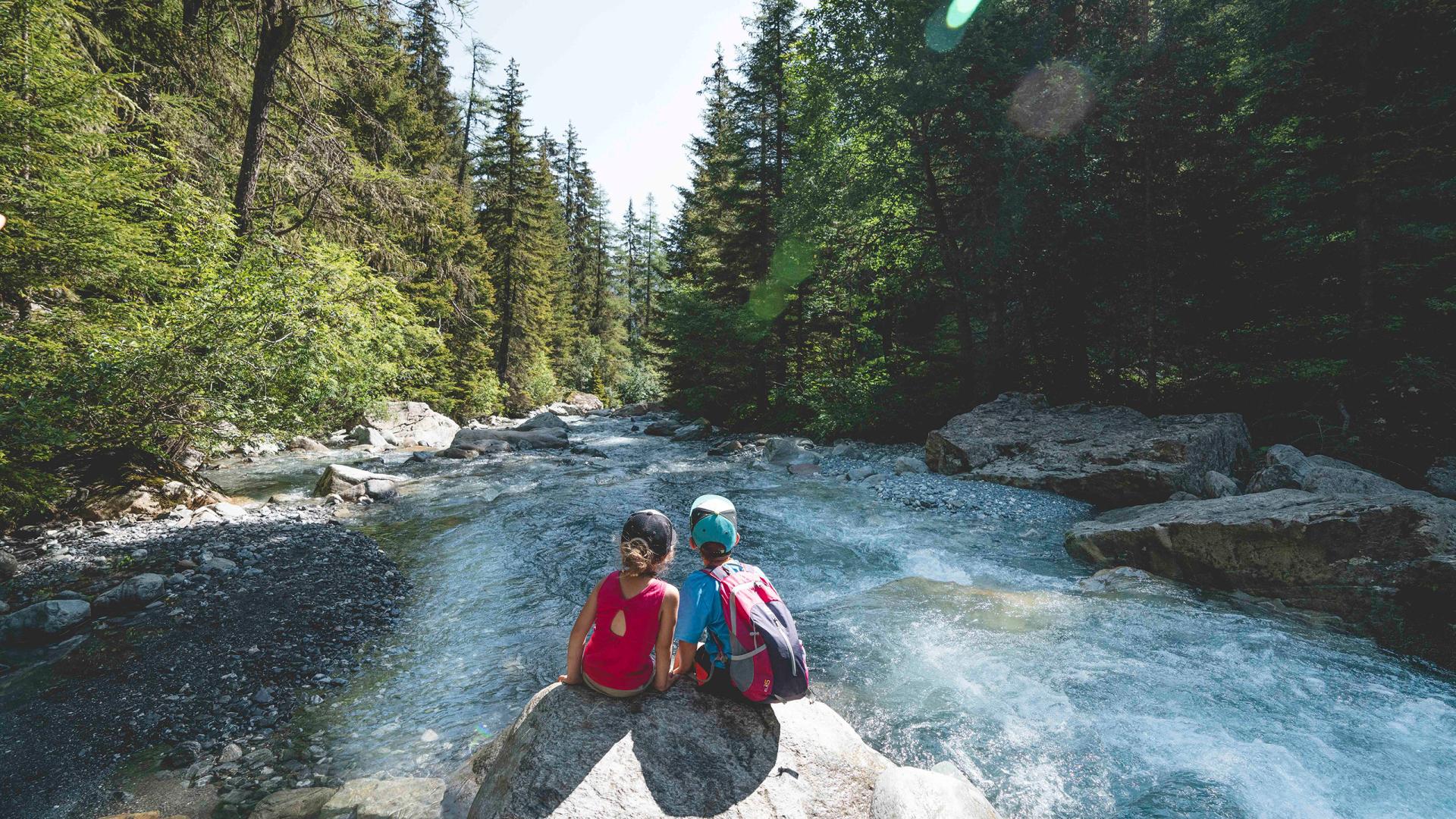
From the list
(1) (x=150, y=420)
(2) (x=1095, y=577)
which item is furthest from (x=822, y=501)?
(1) (x=150, y=420)

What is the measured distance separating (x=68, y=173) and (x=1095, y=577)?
13133mm

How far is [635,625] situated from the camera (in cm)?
293

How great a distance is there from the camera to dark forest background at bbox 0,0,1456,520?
712 cm

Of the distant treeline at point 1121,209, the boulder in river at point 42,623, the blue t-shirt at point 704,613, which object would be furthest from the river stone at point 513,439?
the blue t-shirt at point 704,613

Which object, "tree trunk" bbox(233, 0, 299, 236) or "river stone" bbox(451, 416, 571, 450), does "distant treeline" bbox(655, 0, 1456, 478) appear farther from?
"tree trunk" bbox(233, 0, 299, 236)

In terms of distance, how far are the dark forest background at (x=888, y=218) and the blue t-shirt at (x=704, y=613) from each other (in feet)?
24.1

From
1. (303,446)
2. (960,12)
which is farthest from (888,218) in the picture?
(303,446)

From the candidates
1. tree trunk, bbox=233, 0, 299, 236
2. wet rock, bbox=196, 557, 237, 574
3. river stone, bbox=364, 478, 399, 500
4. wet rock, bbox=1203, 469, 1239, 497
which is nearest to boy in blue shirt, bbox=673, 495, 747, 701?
wet rock, bbox=196, 557, 237, 574

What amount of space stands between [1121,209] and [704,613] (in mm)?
14198

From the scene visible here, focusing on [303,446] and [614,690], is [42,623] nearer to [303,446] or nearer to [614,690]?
[614,690]

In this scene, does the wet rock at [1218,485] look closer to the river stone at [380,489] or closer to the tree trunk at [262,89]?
the river stone at [380,489]

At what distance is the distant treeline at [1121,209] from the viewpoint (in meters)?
9.29

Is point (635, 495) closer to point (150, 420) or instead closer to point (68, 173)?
point (150, 420)

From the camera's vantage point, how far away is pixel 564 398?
38.2 metres
